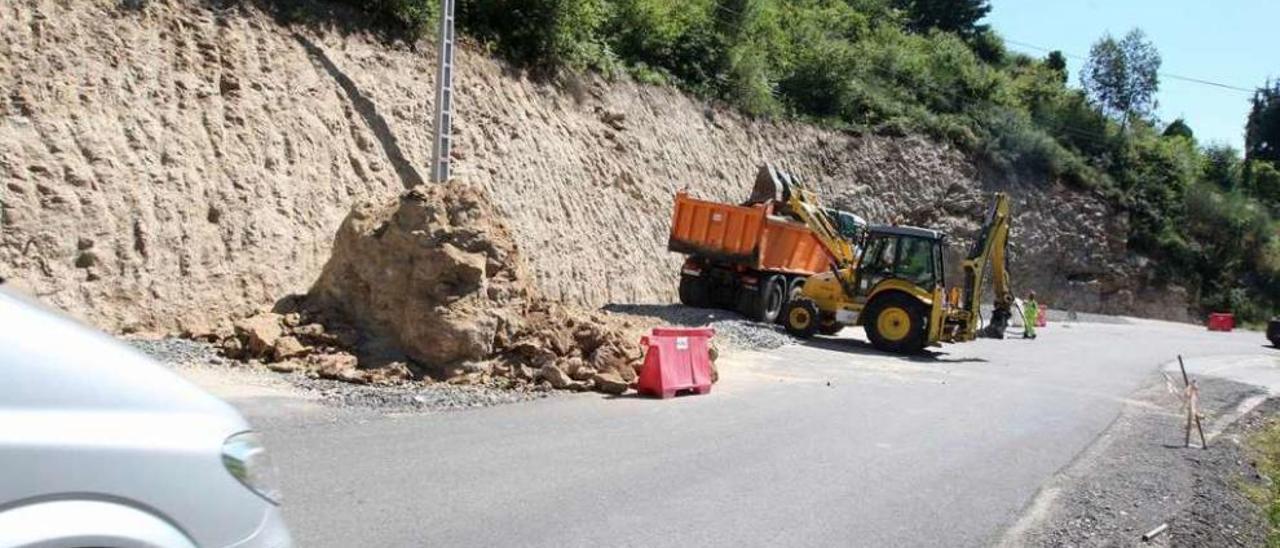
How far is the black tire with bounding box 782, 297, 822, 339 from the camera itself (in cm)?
2253

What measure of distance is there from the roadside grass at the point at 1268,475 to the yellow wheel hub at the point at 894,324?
6456 mm

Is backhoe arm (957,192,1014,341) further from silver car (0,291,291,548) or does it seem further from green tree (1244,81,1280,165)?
green tree (1244,81,1280,165)

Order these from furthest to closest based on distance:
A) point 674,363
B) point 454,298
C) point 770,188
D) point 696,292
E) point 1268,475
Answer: point 770,188, point 696,292, point 674,363, point 454,298, point 1268,475

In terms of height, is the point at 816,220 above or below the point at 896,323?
above

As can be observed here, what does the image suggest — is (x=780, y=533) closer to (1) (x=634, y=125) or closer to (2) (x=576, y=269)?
(2) (x=576, y=269)

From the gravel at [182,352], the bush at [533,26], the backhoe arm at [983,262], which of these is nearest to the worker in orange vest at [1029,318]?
the backhoe arm at [983,262]

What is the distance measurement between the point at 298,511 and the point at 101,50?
38.6 ft

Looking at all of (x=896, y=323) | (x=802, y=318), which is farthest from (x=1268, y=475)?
(x=802, y=318)

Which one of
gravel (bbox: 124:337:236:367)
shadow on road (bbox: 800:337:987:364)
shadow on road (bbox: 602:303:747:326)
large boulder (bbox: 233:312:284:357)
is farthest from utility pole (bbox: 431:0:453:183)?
shadow on road (bbox: 800:337:987:364)

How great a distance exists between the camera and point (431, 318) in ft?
42.9

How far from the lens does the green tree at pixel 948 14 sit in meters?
70.1

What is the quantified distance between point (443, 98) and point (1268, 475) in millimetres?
13065

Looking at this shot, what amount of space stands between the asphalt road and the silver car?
2959mm

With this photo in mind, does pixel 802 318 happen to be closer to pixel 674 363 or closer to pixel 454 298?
pixel 674 363
